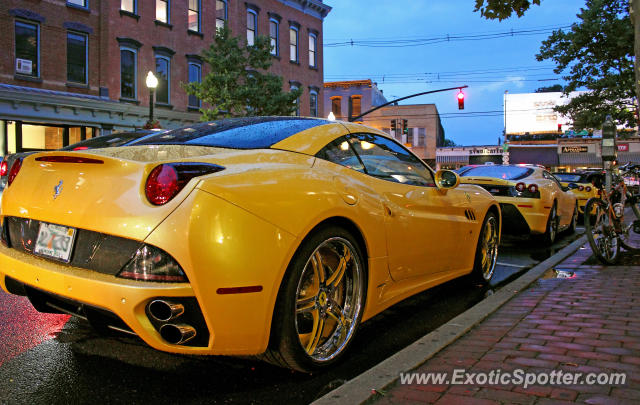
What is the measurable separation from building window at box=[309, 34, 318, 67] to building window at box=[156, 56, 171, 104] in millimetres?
10833

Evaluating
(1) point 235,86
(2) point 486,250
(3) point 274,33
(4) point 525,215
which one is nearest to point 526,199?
(4) point 525,215

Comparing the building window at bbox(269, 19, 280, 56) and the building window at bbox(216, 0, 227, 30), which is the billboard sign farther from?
the building window at bbox(216, 0, 227, 30)

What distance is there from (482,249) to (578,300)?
3.48 feet

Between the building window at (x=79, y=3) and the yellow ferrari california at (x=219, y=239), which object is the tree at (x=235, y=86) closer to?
the building window at (x=79, y=3)

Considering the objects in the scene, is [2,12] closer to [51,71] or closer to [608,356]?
[51,71]

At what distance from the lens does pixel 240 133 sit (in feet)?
11.3

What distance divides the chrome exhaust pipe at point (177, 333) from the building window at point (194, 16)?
23249 millimetres

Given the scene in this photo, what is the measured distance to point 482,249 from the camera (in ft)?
17.6

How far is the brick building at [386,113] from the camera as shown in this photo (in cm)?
4894

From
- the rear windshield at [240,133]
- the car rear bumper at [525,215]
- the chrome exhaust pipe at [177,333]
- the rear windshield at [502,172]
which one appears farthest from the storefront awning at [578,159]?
the chrome exhaust pipe at [177,333]

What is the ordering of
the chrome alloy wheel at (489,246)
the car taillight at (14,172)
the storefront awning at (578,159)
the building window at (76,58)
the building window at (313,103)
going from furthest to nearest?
the storefront awning at (578,159)
the building window at (313,103)
the building window at (76,58)
the chrome alloy wheel at (489,246)
the car taillight at (14,172)

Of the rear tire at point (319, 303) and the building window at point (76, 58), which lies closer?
the rear tire at point (319, 303)

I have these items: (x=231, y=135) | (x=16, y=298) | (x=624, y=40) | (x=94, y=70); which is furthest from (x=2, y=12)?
(x=624, y=40)

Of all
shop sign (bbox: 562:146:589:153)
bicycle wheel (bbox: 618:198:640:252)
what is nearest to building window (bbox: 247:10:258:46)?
bicycle wheel (bbox: 618:198:640:252)
